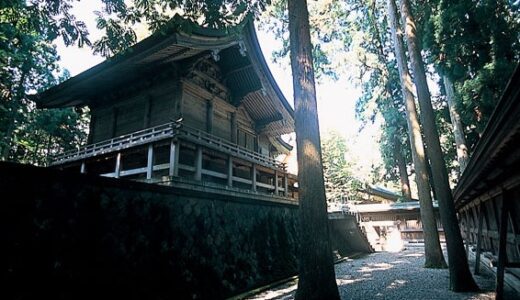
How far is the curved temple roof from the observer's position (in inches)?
355

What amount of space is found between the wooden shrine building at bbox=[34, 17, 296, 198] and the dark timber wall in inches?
83.4

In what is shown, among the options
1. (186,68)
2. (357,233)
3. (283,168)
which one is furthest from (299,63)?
(357,233)

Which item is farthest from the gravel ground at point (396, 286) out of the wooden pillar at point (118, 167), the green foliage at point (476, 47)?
the wooden pillar at point (118, 167)

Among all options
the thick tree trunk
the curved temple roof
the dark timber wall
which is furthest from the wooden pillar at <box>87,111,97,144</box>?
the thick tree trunk

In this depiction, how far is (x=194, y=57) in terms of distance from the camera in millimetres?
10141

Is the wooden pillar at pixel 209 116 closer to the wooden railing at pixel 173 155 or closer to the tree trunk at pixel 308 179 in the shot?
the wooden railing at pixel 173 155

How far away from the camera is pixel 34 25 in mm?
5668

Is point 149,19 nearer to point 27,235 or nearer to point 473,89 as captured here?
point 27,235

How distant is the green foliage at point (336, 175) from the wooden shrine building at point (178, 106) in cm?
1654

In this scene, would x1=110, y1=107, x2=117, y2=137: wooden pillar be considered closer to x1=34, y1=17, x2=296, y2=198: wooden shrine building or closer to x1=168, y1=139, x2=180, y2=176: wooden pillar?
x1=34, y1=17, x2=296, y2=198: wooden shrine building

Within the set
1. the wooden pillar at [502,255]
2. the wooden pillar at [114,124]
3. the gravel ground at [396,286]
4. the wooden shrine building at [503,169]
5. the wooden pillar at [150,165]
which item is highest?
the wooden pillar at [114,124]

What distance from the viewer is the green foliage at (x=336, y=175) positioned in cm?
3163

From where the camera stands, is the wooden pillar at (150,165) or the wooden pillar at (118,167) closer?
the wooden pillar at (150,165)

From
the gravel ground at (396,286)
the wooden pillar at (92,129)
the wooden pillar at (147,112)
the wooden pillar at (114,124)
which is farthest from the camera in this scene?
the wooden pillar at (92,129)
